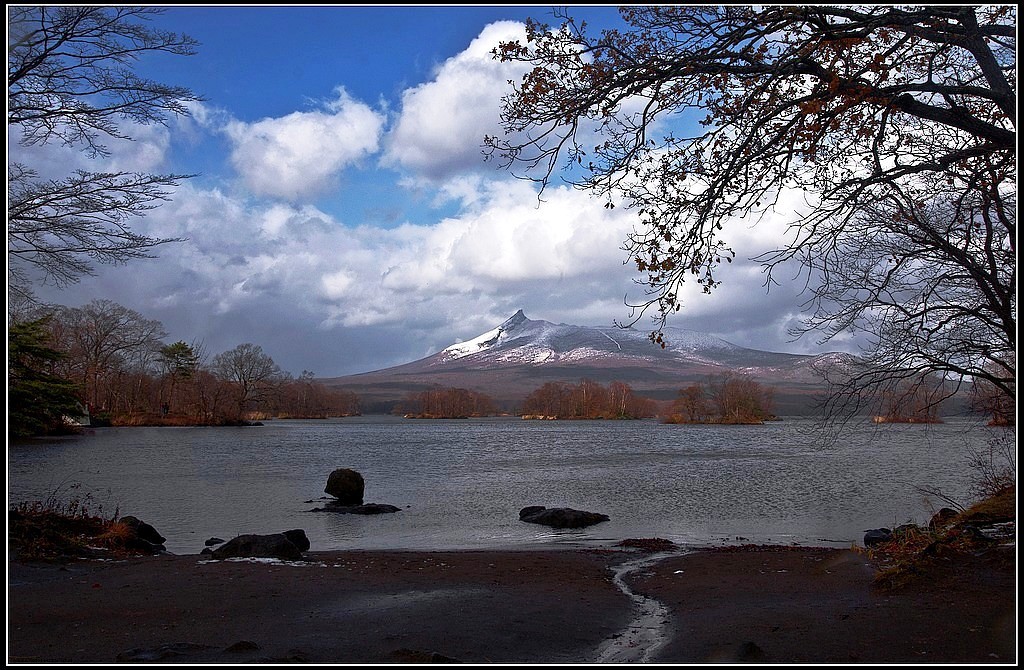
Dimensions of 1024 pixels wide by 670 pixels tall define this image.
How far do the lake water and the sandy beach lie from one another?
741 centimetres

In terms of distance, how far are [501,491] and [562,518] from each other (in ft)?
37.3

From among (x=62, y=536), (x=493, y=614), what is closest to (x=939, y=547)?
(x=493, y=614)

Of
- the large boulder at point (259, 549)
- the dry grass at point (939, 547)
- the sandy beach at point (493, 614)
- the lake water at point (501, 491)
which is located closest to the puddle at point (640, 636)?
the sandy beach at point (493, 614)

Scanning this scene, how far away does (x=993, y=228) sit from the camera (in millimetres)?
11062

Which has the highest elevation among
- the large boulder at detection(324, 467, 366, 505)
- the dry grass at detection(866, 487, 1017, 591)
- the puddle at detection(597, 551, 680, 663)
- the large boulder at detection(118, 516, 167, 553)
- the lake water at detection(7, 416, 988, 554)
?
the dry grass at detection(866, 487, 1017, 591)

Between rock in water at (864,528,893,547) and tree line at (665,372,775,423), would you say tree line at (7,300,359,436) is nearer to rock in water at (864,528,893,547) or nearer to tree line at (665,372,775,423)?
rock in water at (864,528,893,547)

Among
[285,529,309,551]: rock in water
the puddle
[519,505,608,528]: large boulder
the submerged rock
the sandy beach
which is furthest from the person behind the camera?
the submerged rock

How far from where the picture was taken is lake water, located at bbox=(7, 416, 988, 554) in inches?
948

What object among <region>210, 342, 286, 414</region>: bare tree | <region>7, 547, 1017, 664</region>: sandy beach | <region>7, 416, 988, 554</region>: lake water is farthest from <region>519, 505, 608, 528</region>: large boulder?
<region>210, 342, 286, 414</region>: bare tree

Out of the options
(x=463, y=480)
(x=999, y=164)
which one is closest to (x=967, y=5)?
(x=999, y=164)

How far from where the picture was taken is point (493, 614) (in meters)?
10.1

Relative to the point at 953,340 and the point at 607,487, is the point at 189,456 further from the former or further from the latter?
the point at 953,340

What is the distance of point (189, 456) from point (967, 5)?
60.5 m

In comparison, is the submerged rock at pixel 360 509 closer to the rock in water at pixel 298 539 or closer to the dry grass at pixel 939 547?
the rock in water at pixel 298 539
